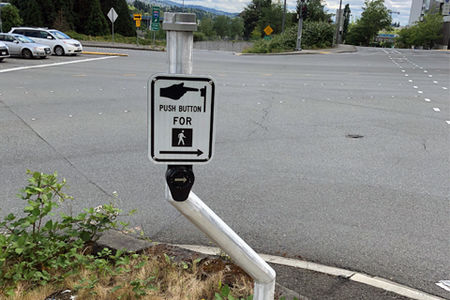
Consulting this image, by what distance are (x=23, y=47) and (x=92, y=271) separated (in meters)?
23.5

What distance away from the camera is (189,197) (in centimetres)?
200

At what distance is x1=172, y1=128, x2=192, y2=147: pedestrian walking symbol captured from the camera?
75.2 inches

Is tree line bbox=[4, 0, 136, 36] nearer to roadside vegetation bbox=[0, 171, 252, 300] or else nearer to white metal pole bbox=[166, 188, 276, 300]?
roadside vegetation bbox=[0, 171, 252, 300]

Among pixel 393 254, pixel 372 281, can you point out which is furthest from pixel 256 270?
pixel 393 254

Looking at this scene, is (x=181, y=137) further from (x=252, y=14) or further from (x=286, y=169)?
(x=252, y=14)

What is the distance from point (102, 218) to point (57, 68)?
58.5 ft

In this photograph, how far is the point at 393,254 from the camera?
4.33 meters

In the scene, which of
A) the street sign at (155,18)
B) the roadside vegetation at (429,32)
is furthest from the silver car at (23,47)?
the roadside vegetation at (429,32)

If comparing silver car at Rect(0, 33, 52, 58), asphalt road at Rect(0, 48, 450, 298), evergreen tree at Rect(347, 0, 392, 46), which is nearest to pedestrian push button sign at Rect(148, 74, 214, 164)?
asphalt road at Rect(0, 48, 450, 298)

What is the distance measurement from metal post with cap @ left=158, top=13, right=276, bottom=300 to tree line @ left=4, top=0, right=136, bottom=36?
46.6 meters

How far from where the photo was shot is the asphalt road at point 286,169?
4547mm

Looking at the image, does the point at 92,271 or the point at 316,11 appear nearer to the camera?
the point at 92,271

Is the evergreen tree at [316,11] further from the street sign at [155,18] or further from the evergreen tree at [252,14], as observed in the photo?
the street sign at [155,18]

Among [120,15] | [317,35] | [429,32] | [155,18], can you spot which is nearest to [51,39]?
[155,18]
